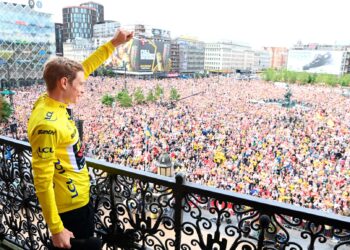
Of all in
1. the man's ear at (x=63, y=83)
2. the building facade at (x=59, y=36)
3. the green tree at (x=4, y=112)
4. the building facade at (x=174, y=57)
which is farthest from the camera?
the building facade at (x=59, y=36)

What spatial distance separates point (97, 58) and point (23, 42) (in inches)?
1825

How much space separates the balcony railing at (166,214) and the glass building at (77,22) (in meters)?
79.7

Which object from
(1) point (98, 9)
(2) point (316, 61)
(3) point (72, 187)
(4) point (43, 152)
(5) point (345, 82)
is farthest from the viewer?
(1) point (98, 9)

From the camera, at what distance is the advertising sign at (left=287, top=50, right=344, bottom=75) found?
66750mm

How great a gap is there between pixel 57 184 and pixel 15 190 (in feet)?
4.38

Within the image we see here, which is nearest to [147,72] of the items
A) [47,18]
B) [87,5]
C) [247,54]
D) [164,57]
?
[164,57]

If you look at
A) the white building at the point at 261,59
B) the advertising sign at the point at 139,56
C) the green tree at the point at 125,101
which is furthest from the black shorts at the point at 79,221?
the white building at the point at 261,59

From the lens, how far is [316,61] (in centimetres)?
6919

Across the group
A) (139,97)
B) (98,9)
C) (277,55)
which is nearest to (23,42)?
(139,97)

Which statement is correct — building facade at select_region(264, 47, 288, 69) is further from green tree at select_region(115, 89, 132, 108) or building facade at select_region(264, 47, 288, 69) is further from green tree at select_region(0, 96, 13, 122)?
green tree at select_region(0, 96, 13, 122)

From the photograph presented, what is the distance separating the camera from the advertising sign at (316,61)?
6675 centimetres

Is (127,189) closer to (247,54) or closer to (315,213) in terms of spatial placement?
(315,213)

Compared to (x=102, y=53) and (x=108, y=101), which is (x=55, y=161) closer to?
(x=102, y=53)

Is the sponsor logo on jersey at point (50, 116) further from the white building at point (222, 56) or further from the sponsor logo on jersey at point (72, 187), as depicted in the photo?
the white building at point (222, 56)
